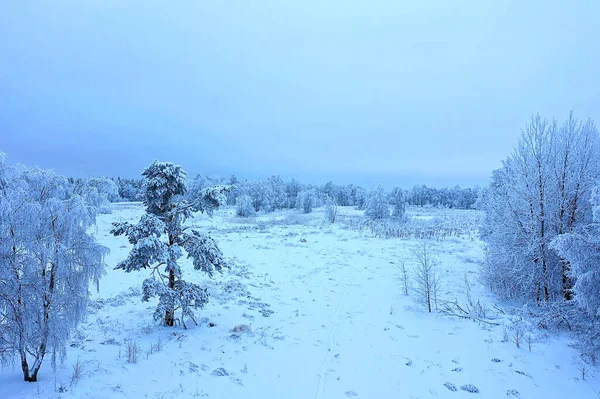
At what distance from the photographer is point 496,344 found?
7898 millimetres

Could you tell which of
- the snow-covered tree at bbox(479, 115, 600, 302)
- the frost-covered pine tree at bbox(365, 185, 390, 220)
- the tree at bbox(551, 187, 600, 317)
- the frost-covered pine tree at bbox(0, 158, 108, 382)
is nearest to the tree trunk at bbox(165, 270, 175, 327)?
the frost-covered pine tree at bbox(0, 158, 108, 382)

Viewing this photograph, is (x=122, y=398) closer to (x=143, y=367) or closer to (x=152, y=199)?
(x=143, y=367)

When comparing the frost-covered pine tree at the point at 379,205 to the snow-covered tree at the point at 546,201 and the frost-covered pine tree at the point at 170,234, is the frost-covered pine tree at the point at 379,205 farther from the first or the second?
the frost-covered pine tree at the point at 170,234

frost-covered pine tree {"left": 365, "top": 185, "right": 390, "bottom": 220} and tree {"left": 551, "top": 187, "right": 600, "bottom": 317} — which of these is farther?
frost-covered pine tree {"left": 365, "top": 185, "right": 390, "bottom": 220}

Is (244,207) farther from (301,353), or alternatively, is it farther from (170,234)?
(301,353)

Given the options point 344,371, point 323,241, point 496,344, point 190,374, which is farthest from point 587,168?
point 323,241

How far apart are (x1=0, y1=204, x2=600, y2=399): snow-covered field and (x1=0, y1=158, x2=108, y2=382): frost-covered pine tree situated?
1.00 m

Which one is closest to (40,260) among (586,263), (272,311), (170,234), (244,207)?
(170,234)

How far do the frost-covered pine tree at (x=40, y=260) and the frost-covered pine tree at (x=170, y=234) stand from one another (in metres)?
1.67

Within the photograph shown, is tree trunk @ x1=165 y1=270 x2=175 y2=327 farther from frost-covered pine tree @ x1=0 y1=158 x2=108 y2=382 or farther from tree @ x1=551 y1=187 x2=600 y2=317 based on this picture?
tree @ x1=551 y1=187 x2=600 y2=317

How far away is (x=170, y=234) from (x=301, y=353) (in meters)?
4.66

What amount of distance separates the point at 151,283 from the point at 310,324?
16.4 feet

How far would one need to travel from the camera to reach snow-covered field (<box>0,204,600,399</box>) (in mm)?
5543

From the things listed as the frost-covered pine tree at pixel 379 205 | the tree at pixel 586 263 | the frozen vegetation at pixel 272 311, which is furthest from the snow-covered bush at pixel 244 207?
the tree at pixel 586 263
